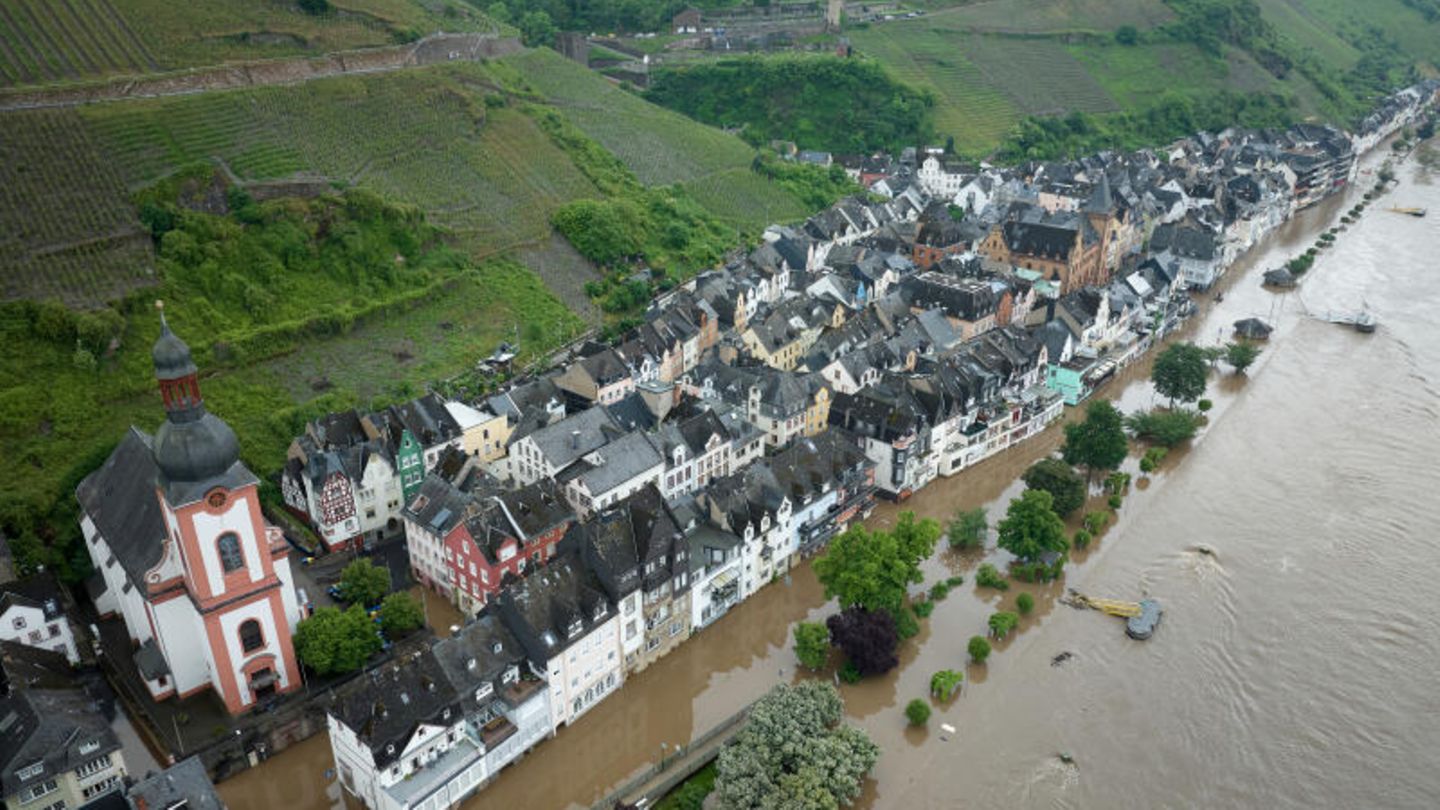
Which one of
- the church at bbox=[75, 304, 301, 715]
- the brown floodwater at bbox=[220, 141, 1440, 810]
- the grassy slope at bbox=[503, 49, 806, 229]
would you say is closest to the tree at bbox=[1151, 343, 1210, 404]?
the brown floodwater at bbox=[220, 141, 1440, 810]

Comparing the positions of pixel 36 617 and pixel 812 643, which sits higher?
pixel 36 617

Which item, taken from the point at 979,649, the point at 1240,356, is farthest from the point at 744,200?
the point at 979,649

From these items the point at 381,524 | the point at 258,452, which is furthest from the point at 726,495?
the point at 258,452

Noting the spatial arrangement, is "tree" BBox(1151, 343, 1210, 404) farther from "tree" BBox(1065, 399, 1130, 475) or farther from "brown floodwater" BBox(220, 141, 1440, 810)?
"tree" BBox(1065, 399, 1130, 475)

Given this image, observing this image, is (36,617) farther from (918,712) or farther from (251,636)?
(918,712)

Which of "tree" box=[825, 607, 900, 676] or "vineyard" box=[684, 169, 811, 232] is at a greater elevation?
"vineyard" box=[684, 169, 811, 232]

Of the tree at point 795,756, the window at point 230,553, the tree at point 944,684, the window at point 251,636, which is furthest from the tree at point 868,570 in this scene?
the window at point 230,553
